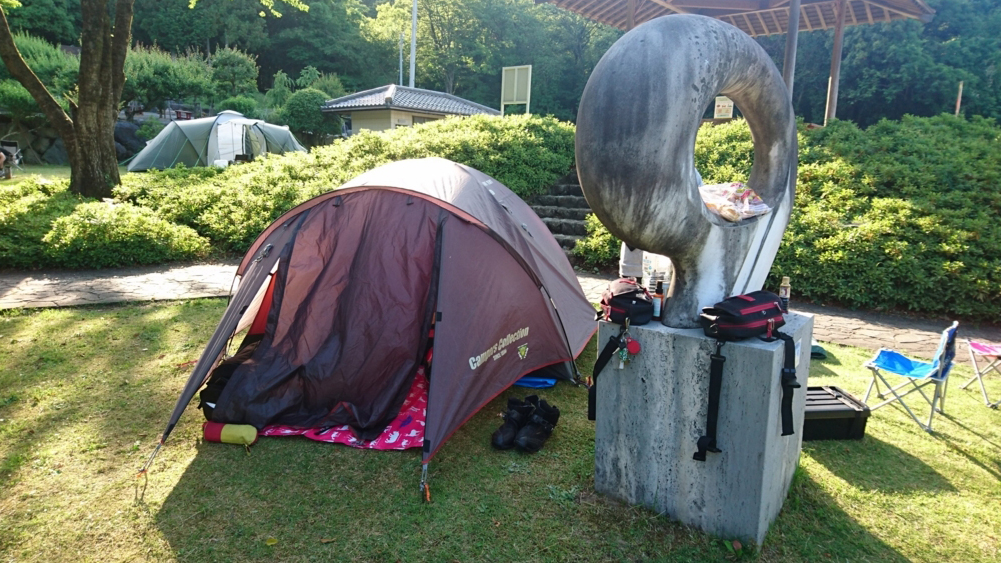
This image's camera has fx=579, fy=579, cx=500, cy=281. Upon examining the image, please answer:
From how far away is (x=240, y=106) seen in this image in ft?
75.5

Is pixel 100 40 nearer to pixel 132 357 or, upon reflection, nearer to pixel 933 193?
pixel 132 357

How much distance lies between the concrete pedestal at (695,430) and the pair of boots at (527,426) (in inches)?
22.7

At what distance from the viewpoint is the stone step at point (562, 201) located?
9914 mm

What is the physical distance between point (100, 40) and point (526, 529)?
10.2 m

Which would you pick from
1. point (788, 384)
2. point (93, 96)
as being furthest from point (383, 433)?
point (93, 96)

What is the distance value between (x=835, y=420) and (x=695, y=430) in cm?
151

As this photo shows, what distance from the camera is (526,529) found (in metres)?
2.69

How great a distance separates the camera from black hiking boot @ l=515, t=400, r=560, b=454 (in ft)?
11.0

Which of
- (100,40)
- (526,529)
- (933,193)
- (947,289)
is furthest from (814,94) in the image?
(526,529)

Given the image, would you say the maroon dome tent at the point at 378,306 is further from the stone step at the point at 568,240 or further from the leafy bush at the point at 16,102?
the leafy bush at the point at 16,102

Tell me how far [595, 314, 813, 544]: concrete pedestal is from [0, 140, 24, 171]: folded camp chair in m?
18.2

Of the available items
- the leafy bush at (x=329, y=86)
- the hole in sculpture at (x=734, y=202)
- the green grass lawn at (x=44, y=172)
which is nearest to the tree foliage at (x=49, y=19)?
the green grass lawn at (x=44, y=172)

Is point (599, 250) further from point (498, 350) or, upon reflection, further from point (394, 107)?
point (394, 107)

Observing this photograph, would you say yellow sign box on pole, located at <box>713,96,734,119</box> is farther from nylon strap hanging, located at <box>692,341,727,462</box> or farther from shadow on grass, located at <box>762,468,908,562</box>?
nylon strap hanging, located at <box>692,341,727,462</box>
